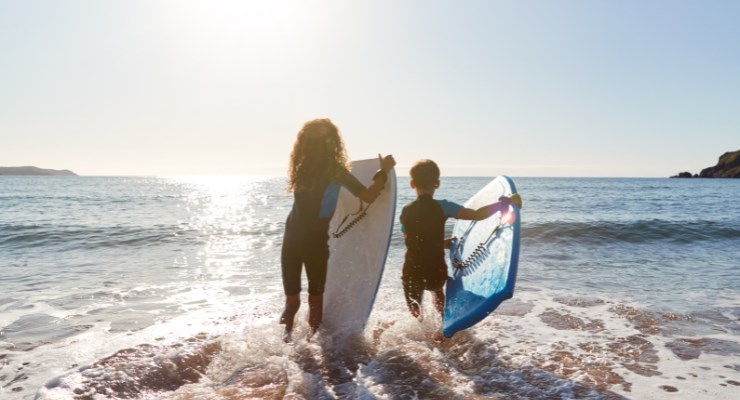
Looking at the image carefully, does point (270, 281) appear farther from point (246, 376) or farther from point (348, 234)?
point (246, 376)

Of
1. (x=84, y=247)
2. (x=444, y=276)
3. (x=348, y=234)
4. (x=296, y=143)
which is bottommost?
(x=84, y=247)

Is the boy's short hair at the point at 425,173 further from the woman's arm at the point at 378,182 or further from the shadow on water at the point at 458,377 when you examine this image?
the shadow on water at the point at 458,377

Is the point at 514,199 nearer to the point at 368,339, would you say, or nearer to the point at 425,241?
the point at 425,241

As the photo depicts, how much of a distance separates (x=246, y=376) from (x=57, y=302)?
13.8 feet

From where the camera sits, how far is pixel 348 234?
16.5ft

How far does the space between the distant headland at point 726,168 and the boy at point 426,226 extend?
108033 mm

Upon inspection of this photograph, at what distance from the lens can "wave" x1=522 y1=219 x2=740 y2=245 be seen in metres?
12.9

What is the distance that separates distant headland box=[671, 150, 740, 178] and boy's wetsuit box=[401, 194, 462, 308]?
10808 cm

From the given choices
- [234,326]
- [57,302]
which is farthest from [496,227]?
[57,302]

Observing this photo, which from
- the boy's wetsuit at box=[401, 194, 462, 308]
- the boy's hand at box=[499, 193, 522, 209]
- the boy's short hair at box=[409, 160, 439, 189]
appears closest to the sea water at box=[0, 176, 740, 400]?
the boy's wetsuit at box=[401, 194, 462, 308]

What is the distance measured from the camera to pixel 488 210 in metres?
4.16

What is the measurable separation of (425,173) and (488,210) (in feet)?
2.17

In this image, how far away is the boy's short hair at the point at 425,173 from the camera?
4199mm

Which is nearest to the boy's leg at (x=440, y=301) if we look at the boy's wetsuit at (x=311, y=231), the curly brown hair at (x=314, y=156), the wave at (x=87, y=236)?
the boy's wetsuit at (x=311, y=231)
